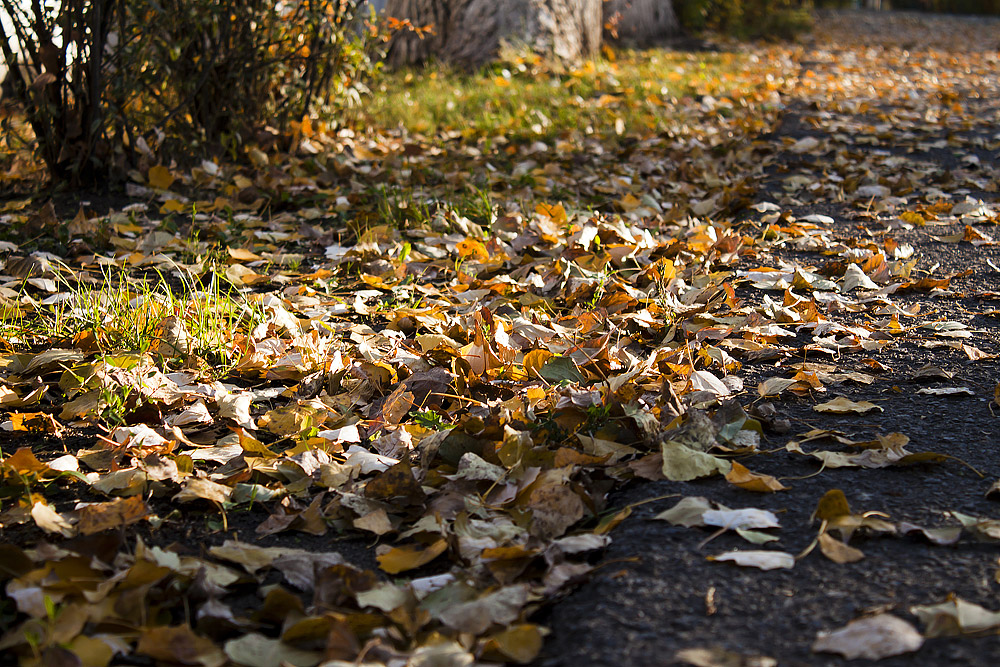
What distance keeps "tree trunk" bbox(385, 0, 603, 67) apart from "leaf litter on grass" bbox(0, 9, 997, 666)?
3.58 m

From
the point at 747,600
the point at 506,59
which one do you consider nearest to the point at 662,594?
the point at 747,600

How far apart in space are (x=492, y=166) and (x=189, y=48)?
1.59 metres

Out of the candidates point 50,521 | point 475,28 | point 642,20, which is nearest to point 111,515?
point 50,521

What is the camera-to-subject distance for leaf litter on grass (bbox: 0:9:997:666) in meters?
1.24

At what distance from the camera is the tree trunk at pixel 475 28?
722 cm

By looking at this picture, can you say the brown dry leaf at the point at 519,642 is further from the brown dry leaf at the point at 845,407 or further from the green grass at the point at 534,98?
the green grass at the point at 534,98

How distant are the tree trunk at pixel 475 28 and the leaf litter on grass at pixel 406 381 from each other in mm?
3584

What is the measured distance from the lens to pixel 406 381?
1971 millimetres

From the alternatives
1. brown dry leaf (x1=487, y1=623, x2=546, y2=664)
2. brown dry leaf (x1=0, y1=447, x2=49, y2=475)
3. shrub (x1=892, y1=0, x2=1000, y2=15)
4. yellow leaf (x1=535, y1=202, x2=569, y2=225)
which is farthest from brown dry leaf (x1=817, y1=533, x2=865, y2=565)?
shrub (x1=892, y1=0, x2=1000, y2=15)

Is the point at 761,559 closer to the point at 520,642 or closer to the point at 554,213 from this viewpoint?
the point at 520,642

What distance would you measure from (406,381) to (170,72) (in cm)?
278

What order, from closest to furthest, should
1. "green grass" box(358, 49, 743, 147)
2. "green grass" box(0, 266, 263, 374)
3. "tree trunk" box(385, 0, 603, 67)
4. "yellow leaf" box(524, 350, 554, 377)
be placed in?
1. "yellow leaf" box(524, 350, 554, 377)
2. "green grass" box(0, 266, 263, 374)
3. "green grass" box(358, 49, 743, 147)
4. "tree trunk" box(385, 0, 603, 67)

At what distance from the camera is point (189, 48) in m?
3.91

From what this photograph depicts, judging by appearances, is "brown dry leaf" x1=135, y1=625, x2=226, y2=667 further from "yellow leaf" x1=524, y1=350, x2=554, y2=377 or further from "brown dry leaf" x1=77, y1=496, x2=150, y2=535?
"yellow leaf" x1=524, y1=350, x2=554, y2=377
